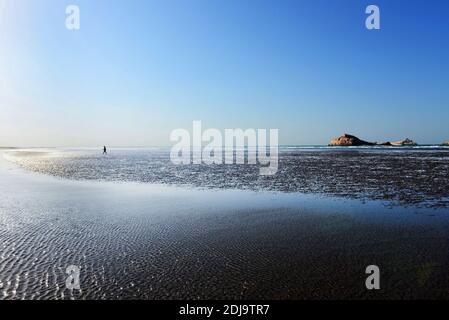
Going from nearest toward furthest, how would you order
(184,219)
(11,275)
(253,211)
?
(11,275) < (184,219) < (253,211)

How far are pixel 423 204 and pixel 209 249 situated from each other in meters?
11.6

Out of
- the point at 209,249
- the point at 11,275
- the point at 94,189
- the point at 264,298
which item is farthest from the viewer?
the point at 94,189

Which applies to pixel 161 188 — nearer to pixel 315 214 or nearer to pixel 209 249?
pixel 315 214

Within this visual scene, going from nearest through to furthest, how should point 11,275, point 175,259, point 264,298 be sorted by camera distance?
point 264,298
point 11,275
point 175,259

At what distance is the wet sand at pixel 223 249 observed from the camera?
6.52 m

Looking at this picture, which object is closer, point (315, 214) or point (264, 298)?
point (264, 298)

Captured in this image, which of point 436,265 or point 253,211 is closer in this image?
point 436,265

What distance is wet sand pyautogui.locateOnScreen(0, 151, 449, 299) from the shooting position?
21.4 ft

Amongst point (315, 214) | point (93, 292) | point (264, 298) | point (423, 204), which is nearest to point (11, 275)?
point (93, 292)

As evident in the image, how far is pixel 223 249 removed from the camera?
899 cm

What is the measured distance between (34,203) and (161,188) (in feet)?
24.8

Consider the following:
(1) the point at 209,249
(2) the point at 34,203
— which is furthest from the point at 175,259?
(2) the point at 34,203

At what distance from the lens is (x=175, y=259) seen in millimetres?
8203

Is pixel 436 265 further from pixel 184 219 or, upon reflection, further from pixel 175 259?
pixel 184 219
